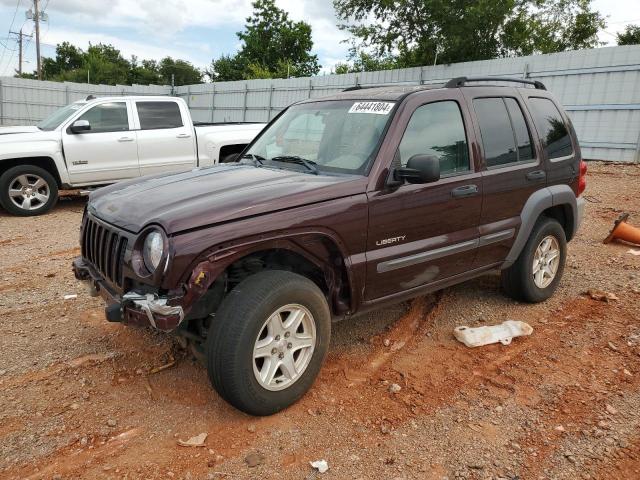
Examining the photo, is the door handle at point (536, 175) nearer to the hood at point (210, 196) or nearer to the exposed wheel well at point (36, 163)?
the hood at point (210, 196)

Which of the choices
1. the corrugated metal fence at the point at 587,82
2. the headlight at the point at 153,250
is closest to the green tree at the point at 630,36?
the corrugated metal fence at the point at 587,82

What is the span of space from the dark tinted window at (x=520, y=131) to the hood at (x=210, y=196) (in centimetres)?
174

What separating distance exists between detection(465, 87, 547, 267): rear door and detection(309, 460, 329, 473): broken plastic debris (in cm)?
207

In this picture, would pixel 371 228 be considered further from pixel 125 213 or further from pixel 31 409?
pixel 31 409

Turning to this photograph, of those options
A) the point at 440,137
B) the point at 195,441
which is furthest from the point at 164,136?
the point at 195,441

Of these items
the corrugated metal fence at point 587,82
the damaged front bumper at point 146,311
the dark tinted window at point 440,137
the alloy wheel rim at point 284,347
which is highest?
the corrugated metal fence at point 587,82

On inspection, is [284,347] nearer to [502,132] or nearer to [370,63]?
[502,132]

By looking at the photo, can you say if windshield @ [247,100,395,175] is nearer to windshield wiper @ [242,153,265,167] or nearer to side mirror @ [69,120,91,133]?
windshield wiper @ [242,153,265,167]

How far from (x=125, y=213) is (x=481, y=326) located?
9.46 feet

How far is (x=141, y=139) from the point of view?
29.2 feet

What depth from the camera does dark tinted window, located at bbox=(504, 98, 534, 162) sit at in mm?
4258

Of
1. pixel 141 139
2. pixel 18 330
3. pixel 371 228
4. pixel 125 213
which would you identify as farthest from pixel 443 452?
pixel 141 139

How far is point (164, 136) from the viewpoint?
9.09m

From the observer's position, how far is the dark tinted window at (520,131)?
168 inches
